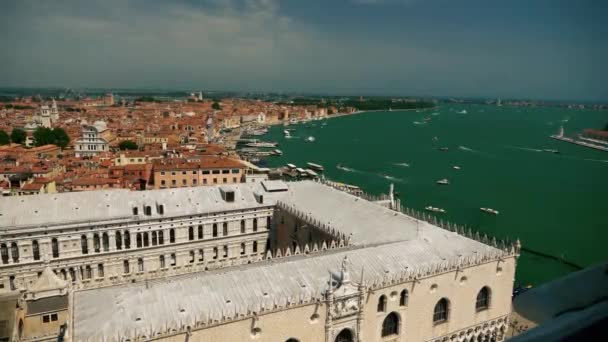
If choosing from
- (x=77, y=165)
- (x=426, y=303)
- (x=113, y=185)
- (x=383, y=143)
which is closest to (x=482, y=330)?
(x=426, y=303)

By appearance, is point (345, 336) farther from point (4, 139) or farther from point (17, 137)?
point (17, 137)

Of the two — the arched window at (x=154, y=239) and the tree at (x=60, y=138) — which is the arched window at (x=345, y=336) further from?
the tree at (x=60, y=138)

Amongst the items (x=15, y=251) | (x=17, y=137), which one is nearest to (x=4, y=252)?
(x=15, y=251)

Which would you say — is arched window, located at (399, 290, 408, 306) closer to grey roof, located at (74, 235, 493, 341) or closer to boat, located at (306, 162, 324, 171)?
grey roof, located at (74, 235, 493, 341)

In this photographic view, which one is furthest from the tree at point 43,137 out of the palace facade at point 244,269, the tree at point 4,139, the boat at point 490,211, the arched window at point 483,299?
the arched window at point 483,299

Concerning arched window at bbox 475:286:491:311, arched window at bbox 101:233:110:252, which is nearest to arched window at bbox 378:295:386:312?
arched window at bbox 475:286:491:311
